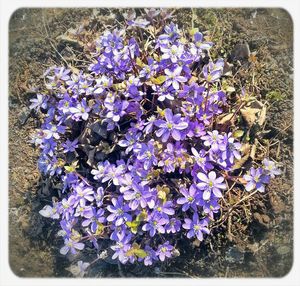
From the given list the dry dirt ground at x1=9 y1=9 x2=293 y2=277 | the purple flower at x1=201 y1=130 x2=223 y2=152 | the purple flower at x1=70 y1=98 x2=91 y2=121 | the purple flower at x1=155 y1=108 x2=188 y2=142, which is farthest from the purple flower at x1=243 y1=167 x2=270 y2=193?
the purple flower at x1=70 y1=98 x2=91 y2=121

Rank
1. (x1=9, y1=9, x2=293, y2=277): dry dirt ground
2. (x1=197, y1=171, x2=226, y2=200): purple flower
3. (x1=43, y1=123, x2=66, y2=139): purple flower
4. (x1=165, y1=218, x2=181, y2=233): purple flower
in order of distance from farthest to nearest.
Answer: (x1=9, y1=9, x2=293, y2=277): dry dirt ground
(x1=43, y1=123, x2=66, y2=139): purple flower
(x1=165, y1=218, x2=181, y2=233): purple flower
(x1=197, y1=171, x2=226, y2=200): purple flower

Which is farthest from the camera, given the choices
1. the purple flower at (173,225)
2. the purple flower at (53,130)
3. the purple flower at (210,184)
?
the purple flower at (53,130)

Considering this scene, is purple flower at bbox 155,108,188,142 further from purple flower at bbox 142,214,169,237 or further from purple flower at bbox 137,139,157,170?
purple flower at bbox 142,214,169,237

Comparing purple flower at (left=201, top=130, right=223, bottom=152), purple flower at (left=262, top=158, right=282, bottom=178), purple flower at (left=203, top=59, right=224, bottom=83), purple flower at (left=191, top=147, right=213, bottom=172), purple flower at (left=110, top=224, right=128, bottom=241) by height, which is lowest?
purple flower at (left=110, top=224, right=128, bottom=241)

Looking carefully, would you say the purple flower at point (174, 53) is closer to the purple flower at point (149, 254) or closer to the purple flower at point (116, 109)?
the purple flower at point (116, 109)

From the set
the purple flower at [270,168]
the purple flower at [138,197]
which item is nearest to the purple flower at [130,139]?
the purple flower at [138,197]

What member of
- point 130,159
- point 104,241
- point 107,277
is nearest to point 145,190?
point 130,159

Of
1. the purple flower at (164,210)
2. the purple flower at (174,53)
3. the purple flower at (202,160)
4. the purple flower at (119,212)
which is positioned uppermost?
the purple flower at (174,53)
